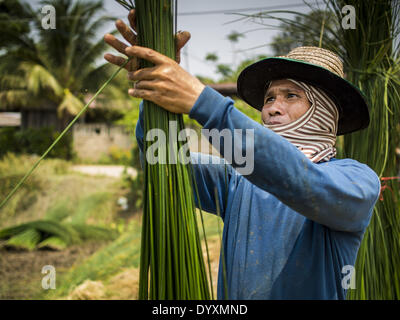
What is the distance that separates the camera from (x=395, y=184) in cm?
203

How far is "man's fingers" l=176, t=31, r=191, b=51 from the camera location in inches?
38.4

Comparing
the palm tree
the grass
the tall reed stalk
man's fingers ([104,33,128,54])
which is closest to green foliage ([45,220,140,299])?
the grass

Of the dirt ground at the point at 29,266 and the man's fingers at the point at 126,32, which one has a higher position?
the man's fingers at the point at 126,32

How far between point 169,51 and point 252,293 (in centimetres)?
79

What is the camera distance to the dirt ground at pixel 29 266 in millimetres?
4425

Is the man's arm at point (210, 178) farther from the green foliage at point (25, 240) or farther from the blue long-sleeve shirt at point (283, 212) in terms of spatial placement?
the green foliage at point (25, 240)

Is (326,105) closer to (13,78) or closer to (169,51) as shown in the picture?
(169,51)

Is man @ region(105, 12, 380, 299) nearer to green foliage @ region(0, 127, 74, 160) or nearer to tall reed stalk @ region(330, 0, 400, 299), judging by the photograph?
tall reed stalk @ region(330, 0, 400, 299)

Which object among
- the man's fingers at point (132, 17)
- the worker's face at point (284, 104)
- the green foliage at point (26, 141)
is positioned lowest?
the worker's face at point (284, 104)

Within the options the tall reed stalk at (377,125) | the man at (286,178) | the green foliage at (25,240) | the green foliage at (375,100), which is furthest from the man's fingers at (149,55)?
the green foliage at (25,240)

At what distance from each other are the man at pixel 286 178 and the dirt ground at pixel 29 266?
3909 millimetres

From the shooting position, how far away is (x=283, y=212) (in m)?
1.17

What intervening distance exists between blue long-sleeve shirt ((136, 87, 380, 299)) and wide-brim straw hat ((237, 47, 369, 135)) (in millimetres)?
338

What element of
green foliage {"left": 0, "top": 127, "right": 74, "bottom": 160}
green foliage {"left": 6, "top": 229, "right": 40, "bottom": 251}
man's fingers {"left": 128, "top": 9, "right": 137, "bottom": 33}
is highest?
green foliage {"left": 0, "top": 127, "right": 74, "bottom": 160}
